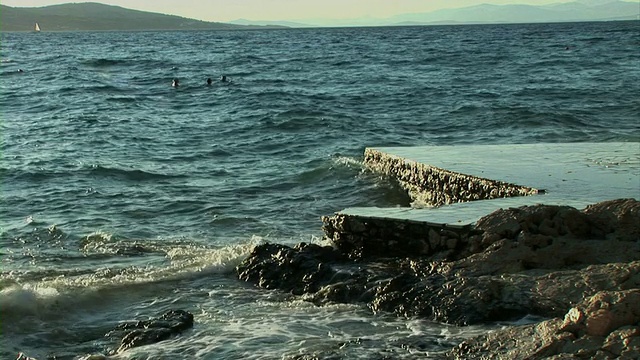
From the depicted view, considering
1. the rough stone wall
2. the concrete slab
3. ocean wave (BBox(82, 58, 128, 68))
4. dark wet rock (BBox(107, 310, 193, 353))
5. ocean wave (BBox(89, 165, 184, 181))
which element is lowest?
ocean wave (BBox(82, 58, 128, 68))

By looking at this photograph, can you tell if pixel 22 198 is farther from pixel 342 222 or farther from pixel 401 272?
pixel 401 272

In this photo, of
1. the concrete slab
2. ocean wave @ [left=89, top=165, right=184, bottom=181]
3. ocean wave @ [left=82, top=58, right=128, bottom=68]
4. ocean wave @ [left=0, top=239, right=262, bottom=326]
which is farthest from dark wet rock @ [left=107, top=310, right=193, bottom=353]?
ocean wave @ [left=82, top=58, right=128, bottom=68]

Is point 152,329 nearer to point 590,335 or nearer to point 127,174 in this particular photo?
point 590,335

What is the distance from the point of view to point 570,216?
7438 mm

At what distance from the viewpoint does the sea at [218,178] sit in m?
7.00

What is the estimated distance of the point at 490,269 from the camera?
279 inches

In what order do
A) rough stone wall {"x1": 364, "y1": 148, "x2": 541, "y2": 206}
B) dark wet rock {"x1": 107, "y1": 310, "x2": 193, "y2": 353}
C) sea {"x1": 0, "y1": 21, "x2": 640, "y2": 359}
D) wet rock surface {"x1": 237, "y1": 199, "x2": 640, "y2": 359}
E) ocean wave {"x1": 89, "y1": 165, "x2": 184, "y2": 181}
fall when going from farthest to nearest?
ocean wave {"x1": 89, "y1": 165, "x2": 184, "y2": 181}
rough stone wall {"x1": 364, "y1": 148, "x2": 541, "y2": 206}
sea {"x1": 0, "y1": 21, "x2": 640, "y2": 359}
dark wet rock {"x1": 107, "y1": 310, "x2": 193, "y2": 353}
wet rock surface {"x1": 237, "y1": 199, "x2": 640, "y2": 359}

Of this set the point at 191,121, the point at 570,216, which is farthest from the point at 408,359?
the point at 191,121

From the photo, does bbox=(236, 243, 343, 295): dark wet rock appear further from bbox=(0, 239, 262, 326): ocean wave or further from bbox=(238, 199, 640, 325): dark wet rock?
bbox=(0, 239, 262, 326): ocean wave

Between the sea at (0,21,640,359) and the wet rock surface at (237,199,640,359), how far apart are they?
0.23m

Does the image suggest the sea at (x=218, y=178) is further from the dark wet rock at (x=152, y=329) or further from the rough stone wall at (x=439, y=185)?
the rough stone wall at (x=439, y=185)

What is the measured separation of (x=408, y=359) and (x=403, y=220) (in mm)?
2370

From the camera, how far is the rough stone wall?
31.6 ft

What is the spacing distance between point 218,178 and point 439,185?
531 cm
